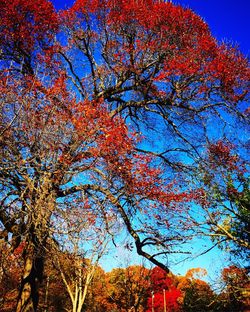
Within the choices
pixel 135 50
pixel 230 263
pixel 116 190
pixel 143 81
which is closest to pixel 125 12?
pixel 135 50

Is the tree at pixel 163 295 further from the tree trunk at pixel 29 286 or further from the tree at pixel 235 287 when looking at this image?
the tree trunk at pixel 29 286

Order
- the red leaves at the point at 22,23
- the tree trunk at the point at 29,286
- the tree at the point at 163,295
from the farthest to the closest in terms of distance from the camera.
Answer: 1. the tree at the point at 163,295
2. the red leaves at the point at 22,23
3. the tree trunk at the point at 29,286

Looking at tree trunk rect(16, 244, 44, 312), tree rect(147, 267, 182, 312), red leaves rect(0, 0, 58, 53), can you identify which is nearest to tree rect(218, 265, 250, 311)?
tree trunk rect(16, 244, 44, 312)

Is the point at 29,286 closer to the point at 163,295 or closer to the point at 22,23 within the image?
the point at 22,23

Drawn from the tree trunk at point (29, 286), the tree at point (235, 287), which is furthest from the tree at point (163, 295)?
the tree trunk at point (29, 286)

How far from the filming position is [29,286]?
7711 mm

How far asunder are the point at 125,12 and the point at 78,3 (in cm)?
191

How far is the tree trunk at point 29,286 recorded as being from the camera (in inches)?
295

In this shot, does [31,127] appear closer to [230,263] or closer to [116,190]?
[116,190]

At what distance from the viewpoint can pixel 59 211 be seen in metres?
6.06

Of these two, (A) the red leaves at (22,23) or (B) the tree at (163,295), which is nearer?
(A) the red leaves at (22,23)

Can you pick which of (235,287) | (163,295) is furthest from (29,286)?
(163,295)

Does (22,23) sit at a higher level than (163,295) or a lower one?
higher

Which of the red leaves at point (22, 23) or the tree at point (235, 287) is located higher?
the red leaves at point (22, 23)
